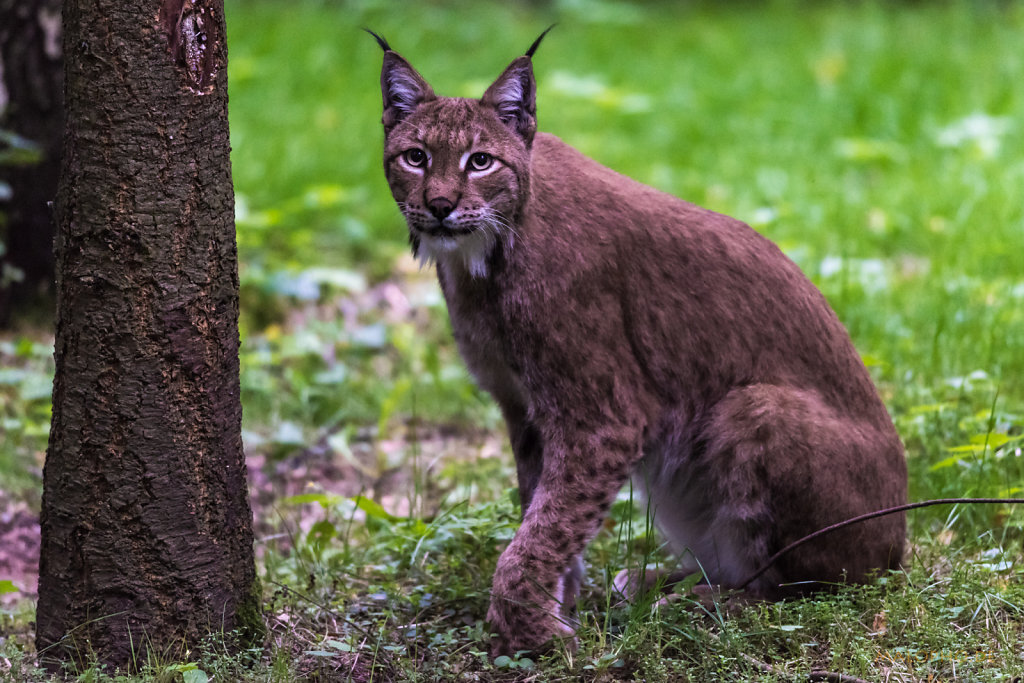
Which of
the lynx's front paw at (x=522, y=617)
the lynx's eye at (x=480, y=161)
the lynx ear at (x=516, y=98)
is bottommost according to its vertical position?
the lynx's front paw at (x=522, y=617)

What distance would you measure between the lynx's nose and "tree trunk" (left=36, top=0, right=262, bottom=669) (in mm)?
549

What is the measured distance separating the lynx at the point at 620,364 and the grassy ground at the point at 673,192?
195 millimetres

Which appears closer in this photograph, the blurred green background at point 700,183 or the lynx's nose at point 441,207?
the lynx's nose at point 441,207

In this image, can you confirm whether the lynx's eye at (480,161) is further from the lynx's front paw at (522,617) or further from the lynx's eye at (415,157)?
the lynx's front paw at (522,617)

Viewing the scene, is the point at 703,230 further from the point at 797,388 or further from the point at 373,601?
the point at 373,601

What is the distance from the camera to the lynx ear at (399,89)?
3216mm

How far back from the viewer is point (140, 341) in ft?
8.87

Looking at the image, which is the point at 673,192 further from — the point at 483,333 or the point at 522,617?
the point at 522,617

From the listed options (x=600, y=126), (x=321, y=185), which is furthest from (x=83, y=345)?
(x=600, y=126)

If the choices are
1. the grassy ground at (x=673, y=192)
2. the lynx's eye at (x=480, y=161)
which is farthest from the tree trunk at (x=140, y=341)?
the lynx's eye at (x=480, y=161)

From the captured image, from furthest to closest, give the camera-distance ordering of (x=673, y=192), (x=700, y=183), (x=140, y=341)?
1. (x=700, y=183)
2. (x=673, y=192)
3. (x=140, y=341)

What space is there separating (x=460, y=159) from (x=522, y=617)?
129cm

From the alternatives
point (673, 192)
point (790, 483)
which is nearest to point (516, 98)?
point (790, 483)

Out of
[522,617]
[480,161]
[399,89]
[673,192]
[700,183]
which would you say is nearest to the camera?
[522,617]
